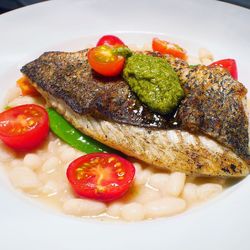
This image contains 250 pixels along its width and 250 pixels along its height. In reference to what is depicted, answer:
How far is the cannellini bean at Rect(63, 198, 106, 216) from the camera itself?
10.3 ft

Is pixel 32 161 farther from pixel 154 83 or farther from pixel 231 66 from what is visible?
pixel 231 66

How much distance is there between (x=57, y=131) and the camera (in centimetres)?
389

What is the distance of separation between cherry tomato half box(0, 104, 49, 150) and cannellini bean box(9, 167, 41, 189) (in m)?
0.31

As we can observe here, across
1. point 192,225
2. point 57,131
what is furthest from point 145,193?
point 57,131

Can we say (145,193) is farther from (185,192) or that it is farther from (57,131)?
(57,131)

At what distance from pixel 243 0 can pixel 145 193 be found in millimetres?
3271

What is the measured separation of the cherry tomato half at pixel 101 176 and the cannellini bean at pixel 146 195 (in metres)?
0.17

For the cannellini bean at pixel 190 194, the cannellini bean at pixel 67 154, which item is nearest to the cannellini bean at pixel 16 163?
the cannellini bean at pixel 67 154

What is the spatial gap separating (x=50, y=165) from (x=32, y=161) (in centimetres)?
16

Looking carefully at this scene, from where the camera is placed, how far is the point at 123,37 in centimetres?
514

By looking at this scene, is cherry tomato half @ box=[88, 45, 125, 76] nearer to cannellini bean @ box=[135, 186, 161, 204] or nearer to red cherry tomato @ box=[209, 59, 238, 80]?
cannellini bean @ box=[135, 186, 161, 204]

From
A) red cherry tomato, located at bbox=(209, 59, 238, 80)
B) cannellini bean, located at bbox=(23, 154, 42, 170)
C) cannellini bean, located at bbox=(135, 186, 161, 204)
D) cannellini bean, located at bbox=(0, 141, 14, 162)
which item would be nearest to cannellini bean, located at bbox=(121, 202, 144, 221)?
cannellini bean, located at bbox=(135, 186, 161, 204)

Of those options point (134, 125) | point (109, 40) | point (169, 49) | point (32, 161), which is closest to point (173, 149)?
point (134, 125)

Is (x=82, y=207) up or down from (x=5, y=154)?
up
